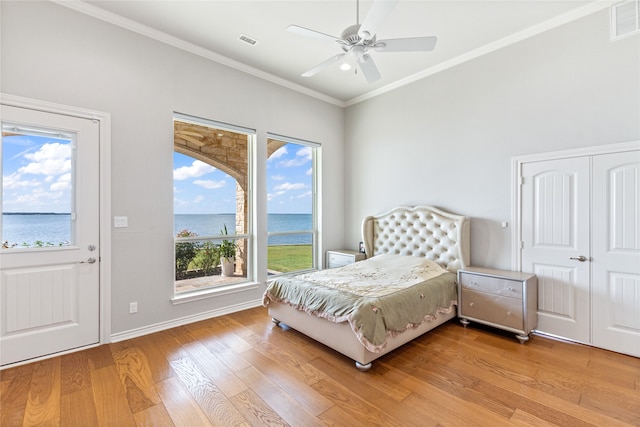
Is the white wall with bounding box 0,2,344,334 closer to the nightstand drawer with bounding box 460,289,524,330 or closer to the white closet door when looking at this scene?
the nightstand drawer with bounding box 460,289,524,330

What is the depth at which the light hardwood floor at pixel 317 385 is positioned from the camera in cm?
192

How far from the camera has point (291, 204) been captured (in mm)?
4875

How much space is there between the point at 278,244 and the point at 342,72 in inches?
111

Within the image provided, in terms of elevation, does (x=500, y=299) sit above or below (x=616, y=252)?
below

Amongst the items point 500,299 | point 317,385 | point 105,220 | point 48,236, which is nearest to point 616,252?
point 500,299

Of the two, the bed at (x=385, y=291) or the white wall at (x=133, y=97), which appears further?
the white wall at (x=133, y=97)

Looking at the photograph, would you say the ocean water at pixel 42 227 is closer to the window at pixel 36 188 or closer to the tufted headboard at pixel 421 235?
the window at pixel 36 188

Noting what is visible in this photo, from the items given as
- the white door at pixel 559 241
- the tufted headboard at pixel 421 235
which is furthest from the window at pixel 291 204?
the white door at pixel 559 241

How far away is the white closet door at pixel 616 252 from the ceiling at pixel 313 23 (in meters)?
1.67

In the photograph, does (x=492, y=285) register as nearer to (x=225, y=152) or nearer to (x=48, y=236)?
(x=225, y=152)

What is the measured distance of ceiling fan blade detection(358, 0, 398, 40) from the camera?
1890mm

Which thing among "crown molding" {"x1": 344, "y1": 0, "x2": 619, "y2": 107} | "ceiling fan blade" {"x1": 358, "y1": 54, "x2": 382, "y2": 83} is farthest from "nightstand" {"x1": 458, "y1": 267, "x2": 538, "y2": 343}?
"crown molding" {"x1": 344, "y1": 0, "x2": 619, "y2": 107}

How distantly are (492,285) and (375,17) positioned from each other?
2.93 m

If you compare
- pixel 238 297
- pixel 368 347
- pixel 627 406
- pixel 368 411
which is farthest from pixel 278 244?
pixel 627 406
